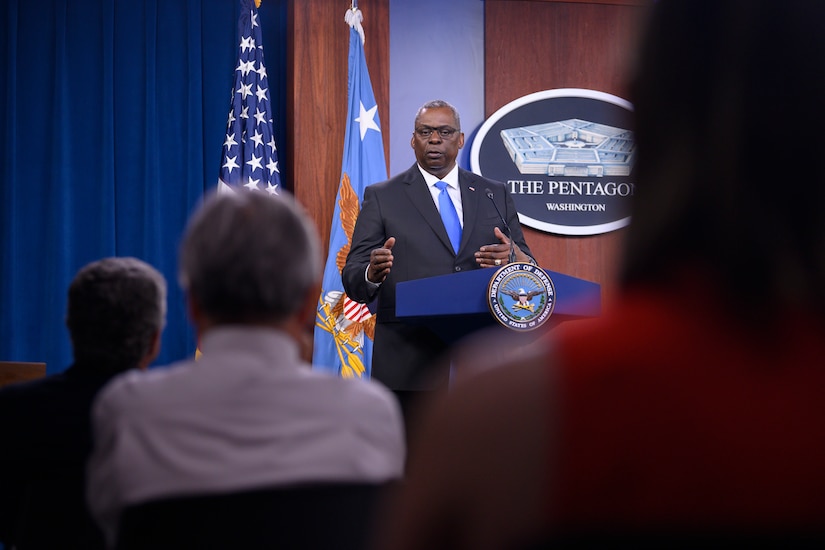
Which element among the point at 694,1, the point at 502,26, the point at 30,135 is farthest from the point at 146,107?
the point at 694,1

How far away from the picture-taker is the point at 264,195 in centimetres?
125

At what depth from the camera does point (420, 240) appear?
3574 millimetres

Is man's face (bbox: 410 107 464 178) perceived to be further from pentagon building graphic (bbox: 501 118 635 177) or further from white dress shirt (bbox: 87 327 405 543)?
white dress shirt (bbox: 87 327 405 543)

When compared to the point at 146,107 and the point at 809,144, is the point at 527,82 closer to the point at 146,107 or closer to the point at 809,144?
the point at 146,107

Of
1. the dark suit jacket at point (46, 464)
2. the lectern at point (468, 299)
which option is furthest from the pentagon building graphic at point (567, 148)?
the dark suit jacket at point (46, 464)

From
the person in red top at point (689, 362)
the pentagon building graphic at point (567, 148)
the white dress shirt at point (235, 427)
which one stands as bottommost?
the white dress shirt at point (235, 427)

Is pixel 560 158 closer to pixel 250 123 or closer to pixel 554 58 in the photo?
pixel 554 58

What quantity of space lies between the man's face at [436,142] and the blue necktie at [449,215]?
9 centimetres

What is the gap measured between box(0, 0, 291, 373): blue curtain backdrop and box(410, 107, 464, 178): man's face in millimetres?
2445

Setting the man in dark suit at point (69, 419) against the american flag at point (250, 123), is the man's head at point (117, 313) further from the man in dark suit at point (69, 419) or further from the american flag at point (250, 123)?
the american flag at point (250, 123)

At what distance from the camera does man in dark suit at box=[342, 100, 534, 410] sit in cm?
332

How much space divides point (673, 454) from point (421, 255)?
9.77 feet

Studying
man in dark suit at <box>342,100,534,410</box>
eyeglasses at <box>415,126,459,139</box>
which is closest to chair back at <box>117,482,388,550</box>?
man in dark suit at <box>342,100,534,410</box>

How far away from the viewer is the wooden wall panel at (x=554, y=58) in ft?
21.0
